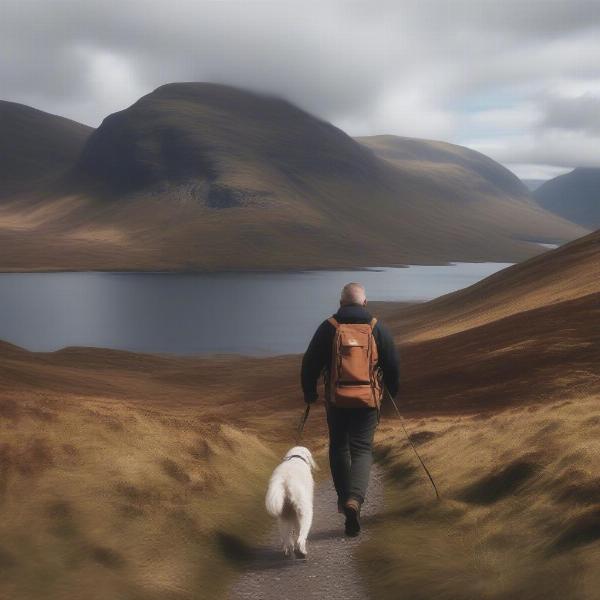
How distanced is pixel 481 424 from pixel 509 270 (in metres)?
53.2

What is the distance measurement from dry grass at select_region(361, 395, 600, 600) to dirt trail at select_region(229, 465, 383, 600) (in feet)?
0.84

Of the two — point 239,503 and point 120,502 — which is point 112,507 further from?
point 239,503

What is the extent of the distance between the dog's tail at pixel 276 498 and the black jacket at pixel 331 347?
1.27 m

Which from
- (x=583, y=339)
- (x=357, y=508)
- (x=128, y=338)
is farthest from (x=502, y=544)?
(x=128, y=338)

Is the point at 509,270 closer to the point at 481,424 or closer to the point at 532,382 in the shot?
the point at 532,382

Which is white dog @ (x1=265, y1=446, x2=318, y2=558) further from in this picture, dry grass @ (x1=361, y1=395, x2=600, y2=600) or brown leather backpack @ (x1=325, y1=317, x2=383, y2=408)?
brown leather backpack @ (x1=325, y1=317, x2=383, y2=408)

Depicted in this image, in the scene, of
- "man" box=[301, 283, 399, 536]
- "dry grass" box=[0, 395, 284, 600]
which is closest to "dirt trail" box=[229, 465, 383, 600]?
"dry grass" box=[0, 395, 284, 600]

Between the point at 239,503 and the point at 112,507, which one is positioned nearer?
the point at 112,507

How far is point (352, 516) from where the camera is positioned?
10016 mm

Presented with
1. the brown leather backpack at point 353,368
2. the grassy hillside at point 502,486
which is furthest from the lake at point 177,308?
the brown leather backpack at point 353,368

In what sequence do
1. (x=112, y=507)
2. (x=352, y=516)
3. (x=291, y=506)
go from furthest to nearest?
(x=112, y=507), (x=352, y=516), (x=291, y=506)

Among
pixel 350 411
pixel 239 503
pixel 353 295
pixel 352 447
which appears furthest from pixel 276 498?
Answer: pixel 239 503

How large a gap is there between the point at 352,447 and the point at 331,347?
1379mm

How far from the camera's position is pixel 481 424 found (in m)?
17.1
